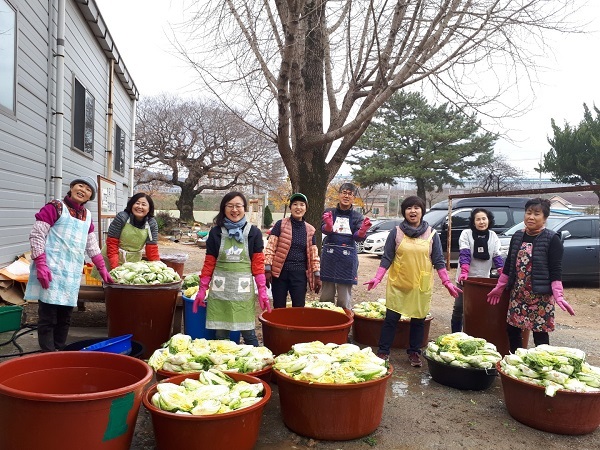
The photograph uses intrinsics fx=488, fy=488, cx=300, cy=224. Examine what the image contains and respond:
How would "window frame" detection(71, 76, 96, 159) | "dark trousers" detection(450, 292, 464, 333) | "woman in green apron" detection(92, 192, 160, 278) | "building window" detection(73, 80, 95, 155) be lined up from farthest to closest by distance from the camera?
"building window" detection(73, 80, 95, 155) → "window frame" detection(71, 76, 96, 159) → "dark trousers" detection(450, 292, 464, 333) → "woman in green apron" detection(92, 192, 160, 278)

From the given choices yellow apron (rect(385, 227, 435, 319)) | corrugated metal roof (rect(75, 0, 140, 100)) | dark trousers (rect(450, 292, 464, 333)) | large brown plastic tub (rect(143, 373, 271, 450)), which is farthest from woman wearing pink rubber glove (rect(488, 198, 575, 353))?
corrugated metal roof (rect(75, 0, 140, 100))

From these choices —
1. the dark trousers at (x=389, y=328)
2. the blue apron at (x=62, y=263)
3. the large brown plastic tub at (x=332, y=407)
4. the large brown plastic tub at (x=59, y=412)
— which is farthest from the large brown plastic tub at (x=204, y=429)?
the dark trousers at (x=389, y=328)

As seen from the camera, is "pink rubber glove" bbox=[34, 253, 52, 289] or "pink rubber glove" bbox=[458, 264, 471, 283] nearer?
"pink rubber glove" bbox=[34, 253, 52, 289]

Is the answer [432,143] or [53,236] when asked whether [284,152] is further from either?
[432,143]

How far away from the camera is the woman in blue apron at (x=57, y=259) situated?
407 centimetres

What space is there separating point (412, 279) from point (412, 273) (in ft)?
0.19

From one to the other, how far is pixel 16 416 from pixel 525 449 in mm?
3094

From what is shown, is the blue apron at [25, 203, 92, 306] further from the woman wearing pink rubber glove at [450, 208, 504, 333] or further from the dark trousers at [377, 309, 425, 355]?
the woman wearing pink rubber glove at [450, 208, 504, 333]

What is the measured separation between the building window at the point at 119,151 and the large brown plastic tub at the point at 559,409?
11200 millimetres

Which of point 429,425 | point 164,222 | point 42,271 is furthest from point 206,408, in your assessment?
point 164,222

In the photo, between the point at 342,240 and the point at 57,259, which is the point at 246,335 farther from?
the point at 57,259

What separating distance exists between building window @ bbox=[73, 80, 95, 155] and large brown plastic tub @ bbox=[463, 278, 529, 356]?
6996mm

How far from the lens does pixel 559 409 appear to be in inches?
137

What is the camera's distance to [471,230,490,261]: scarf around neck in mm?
5703
